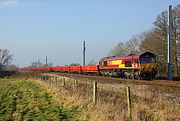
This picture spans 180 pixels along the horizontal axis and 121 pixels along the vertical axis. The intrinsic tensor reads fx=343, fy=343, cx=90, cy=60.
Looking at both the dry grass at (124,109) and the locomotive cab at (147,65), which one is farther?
the locomotive cab at (147,65)

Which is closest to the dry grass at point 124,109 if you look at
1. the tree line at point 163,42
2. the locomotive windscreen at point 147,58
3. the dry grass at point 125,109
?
the dry grass at point 125,109

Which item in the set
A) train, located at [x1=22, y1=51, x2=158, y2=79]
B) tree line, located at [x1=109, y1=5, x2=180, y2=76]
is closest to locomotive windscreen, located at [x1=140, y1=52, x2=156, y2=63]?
train, located at [x1=22, y1=51, x2=158, y2=79]

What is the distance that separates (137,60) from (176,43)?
59.9 ft

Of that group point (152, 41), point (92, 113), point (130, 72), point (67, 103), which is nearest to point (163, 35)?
point (152, 41)

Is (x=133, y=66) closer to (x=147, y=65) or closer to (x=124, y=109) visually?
(x=147, y=65)

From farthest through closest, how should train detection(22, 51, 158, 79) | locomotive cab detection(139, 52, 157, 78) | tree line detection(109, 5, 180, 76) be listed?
tree line detection(109, 5, 180, 76) < train detection(22, 51, 158, 79) < locomotive cab detection(139, 52, 157, 78)

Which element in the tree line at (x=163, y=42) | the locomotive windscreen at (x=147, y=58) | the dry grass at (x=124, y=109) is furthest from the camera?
the tree line at (x=163, y=42)

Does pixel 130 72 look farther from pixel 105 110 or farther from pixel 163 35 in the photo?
pixel 105 110

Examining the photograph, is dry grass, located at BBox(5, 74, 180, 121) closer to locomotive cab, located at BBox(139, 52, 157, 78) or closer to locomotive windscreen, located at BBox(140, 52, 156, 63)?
locomotive cab, located at BBox(139, 52, 157, 78)

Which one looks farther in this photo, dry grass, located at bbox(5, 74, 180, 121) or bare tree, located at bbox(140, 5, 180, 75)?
bare tree, located at bbox(140, 5, 180, 75)

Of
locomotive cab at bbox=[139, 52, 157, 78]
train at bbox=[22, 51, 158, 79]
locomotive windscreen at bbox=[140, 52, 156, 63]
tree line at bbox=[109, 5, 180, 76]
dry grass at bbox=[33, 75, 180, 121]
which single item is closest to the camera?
dry grass at bbox=[33, 75, 180, 121]

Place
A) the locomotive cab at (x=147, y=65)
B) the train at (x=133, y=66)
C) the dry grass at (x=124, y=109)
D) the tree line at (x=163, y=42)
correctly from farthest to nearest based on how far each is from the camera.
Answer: the tree line at (x=163, y=42) → the train at (x=133, y=66) → the locomotive cab at (x=147, y=65) → the dry grass at (x=124, y=109)

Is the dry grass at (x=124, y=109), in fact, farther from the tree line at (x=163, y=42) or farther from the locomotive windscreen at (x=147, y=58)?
the tree line at (x=163, y=42)

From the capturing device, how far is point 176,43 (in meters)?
53.9
